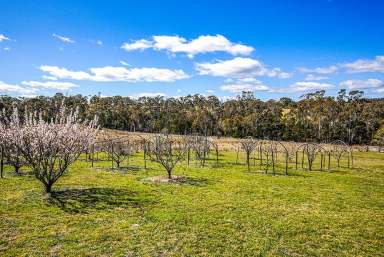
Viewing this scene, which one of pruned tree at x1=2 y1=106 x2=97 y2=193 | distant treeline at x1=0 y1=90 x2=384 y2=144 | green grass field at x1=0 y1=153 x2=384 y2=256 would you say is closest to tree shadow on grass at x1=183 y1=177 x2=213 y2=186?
green grass field at x1=0 y1=153 x2=384 y2=256

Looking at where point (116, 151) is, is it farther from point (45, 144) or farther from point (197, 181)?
point (45, 144)

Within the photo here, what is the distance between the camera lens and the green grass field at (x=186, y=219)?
8.95 metres

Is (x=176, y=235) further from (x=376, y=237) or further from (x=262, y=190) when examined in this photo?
(x=262, y=190)

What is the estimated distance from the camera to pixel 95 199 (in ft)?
46.0

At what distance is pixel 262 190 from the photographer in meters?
17.5

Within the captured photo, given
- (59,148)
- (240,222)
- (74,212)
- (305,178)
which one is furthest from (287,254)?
(305,178)

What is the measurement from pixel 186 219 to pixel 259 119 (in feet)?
230

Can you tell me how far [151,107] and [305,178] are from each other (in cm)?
8399

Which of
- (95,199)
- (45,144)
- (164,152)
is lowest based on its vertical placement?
(95,199)

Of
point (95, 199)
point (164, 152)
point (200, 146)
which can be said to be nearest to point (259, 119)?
point (200, 146)

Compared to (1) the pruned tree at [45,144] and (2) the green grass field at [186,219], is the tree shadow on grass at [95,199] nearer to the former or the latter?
(2) the green grass field at [186,219]

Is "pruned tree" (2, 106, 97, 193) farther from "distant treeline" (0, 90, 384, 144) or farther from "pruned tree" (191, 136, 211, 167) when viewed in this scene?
"distant treeline" (0, 90, 384, 144)

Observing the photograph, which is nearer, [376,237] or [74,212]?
[376,237]

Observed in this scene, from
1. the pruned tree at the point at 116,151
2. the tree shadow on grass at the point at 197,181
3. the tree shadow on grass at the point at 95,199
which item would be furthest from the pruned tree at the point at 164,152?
the tree shadow on grass at the point at 95,199
